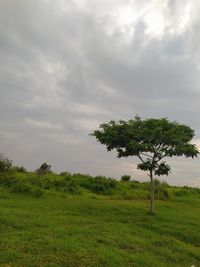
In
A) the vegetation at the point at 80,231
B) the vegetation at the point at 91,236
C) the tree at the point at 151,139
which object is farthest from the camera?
the tree at the point at 151,139

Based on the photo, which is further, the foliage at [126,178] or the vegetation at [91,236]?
the foliage at [126,178]

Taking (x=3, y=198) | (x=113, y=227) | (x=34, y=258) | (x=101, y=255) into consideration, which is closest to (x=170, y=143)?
(x=113, y=227)

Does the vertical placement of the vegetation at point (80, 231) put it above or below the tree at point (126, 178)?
below

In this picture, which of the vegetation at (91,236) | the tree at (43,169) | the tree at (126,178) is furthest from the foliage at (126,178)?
the vegetation at (91,236)

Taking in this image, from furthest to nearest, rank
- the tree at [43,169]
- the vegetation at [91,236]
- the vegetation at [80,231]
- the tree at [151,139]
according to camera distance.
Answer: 1. the tree at [43,169]
2. the tree at [151,139]
3. the vegetation at [80,231]
4. the vegetation at [91,236]

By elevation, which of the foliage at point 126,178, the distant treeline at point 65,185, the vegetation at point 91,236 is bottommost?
the vegetation at point 91,236

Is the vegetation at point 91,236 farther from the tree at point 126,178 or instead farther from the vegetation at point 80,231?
the tree at point 126,178

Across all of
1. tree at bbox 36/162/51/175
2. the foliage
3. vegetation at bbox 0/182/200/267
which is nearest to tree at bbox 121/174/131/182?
the foliage

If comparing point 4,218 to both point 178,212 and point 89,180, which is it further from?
point 89,180

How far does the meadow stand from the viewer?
15.2 meters

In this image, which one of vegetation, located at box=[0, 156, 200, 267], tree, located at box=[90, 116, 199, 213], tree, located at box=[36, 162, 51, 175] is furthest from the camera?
tree, located at box=[36, 162, 51, 175]

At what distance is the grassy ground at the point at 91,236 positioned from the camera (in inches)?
592

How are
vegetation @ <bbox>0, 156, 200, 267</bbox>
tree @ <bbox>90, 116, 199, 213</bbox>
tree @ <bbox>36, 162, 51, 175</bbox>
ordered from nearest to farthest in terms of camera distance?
vegetation @ <bbox>0, 156, 200, 267</bbox> < tree @ <bbox>90, 116, 199, 213</bbox> < tree @ <bbox>36, 162, 51, 175</bbox>

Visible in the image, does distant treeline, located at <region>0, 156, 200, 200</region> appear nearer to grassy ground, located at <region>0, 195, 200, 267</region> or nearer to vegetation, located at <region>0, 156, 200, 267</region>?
vegetation, located at <region>0, 156, 200, 267</region>
